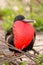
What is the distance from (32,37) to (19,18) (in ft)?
1.71

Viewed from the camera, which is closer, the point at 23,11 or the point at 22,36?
the point at 22,36

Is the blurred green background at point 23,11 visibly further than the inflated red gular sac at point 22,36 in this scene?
Yes

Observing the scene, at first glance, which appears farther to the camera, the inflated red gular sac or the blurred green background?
the blurred green background

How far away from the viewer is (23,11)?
418 inches

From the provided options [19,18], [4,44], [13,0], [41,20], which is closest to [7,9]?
[13,0]

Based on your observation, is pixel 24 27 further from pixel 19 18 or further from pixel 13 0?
pixel 13 0

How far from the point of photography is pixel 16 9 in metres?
11.1

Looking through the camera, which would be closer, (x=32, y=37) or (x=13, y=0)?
(x=32, y=37)

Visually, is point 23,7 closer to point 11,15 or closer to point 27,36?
point 11,15

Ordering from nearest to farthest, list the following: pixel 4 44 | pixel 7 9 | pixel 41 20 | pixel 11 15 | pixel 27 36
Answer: pixel 4 44, pixel 27 36, pixel 41 20, pixel 11 15, pixel 7 9

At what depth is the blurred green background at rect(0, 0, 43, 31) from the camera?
364 inches

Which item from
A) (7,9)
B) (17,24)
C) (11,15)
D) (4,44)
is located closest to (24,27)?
(17,24)

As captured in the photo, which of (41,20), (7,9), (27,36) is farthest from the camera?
(7,9)

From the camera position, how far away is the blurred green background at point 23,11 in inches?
364
